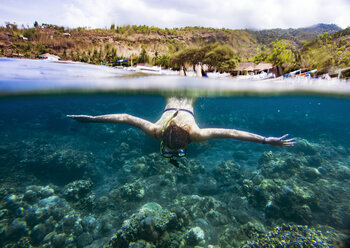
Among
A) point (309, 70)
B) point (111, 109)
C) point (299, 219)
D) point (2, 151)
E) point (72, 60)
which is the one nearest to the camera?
point (299, 219)

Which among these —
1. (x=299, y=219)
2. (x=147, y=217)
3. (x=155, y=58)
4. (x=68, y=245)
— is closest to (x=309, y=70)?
(x=299, y=219)

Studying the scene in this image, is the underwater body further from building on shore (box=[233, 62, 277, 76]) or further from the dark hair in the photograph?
the dark hair

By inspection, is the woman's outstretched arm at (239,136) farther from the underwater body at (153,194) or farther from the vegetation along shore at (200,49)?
the vegetation along shore at (200,49)

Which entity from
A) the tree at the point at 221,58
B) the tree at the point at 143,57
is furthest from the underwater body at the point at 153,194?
the tree at the point at 221,58

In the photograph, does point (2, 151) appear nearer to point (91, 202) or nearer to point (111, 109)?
point (91, 202)

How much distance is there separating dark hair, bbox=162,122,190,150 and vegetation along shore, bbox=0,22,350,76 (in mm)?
4421

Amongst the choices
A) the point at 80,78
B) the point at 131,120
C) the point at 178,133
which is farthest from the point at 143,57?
the point at 178,133

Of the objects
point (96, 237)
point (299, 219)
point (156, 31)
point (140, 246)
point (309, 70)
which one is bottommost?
point (96, 237)

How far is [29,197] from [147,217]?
20.5 feet

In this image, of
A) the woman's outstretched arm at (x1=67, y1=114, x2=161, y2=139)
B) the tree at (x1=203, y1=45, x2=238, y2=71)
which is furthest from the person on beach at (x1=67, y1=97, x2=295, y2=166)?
the tree at (x1=203, y1=45, x2=238, y2=71)

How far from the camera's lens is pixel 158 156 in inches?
416

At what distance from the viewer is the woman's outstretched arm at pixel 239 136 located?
13.0 feet

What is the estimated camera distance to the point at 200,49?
7387mm

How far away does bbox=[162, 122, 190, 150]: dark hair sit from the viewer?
4.45m
